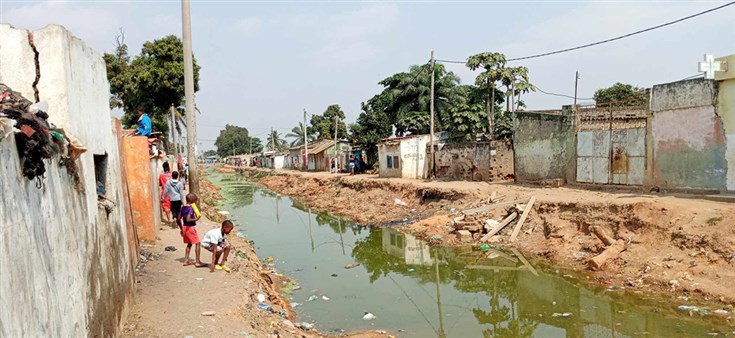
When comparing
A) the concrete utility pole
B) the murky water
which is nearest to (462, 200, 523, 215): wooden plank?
the murky water

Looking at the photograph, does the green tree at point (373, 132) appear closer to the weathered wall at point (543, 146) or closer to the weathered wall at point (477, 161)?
the weathered wall at point (477, 161)

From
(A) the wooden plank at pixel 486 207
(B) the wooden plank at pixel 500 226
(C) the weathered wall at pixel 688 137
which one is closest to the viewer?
(C) the weathered wall at pixel 688 137

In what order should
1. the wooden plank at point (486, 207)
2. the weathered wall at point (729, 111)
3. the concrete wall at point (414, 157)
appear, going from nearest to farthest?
1. the weathered wall at point (729, 111)
2. the wooden plank at point (486, 207)
3. the concrete wall at point (414, 157)

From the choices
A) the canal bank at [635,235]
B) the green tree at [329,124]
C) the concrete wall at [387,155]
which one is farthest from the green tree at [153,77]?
the green tree at [329,124]

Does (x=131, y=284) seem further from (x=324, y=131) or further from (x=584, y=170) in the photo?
(x=324, y=131)

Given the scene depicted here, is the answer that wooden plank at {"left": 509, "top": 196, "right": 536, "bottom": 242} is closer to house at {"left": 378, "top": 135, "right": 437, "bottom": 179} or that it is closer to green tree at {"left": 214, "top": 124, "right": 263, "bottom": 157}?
house at {"left": 378, "top": 135, "right": 437, "bottom": 179}

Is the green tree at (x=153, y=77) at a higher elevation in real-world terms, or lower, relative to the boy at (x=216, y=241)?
higher

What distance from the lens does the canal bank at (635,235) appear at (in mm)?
9141

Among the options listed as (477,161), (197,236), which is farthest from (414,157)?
(197,236)

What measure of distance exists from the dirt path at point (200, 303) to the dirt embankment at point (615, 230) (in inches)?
229

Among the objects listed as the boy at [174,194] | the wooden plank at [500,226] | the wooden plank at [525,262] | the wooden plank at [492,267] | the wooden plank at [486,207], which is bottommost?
the wooden plank at [492,267]

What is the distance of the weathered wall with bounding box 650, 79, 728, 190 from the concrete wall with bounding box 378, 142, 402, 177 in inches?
614

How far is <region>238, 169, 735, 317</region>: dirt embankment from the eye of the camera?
30.7 ft

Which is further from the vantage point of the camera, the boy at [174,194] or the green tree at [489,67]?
the green tree at [489,67]
